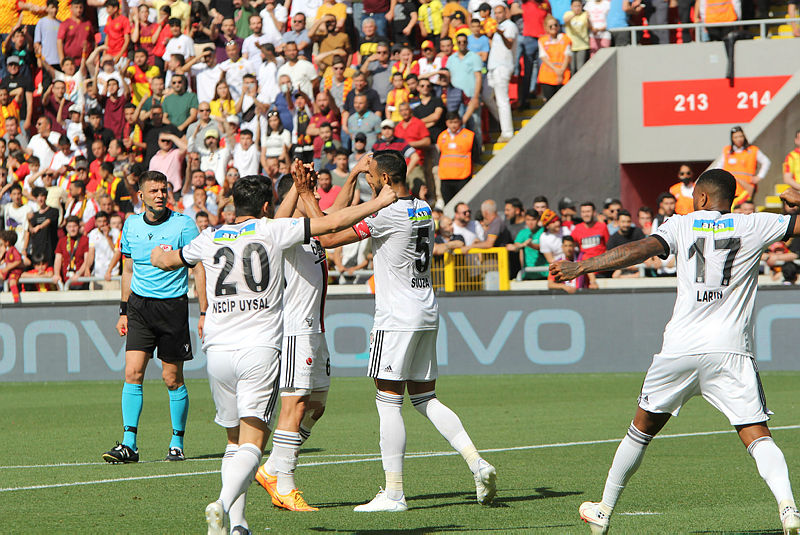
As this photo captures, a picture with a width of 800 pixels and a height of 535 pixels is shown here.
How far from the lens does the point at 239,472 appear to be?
21.8 ft

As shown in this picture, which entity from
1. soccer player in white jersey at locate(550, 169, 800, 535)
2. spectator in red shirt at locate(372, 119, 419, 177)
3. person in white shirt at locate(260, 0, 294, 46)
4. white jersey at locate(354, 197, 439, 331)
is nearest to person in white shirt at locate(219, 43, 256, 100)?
person in white shirt at locate(260, 0, 294, 46)

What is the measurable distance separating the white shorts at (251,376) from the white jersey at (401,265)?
1.48 m

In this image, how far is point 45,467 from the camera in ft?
35.4

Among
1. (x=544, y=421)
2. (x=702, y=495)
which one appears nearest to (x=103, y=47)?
(x=544, y=421)

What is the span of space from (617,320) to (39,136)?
13.1m

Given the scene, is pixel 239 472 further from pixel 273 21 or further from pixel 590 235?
pixel 273 21

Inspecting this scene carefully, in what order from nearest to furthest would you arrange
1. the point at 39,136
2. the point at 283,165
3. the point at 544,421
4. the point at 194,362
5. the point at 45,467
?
1. the point at 45,467
2. the point at 544,421
3. the point at 194,362
4. the point at 283,165
5. the point at 39,136

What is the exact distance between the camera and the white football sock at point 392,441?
323 inches

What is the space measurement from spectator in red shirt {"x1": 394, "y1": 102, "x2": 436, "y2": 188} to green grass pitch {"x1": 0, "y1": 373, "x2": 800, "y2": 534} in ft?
19.7

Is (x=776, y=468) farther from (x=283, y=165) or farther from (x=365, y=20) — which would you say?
(x=365, y=20)

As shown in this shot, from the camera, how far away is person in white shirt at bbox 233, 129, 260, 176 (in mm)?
22891

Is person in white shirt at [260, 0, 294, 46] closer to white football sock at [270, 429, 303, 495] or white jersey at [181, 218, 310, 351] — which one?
white football sock at [270, 429, 303, 495]

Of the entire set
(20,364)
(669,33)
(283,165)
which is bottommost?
(20,364)

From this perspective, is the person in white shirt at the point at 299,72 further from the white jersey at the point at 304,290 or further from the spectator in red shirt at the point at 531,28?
the white jersey at the point at 304,290
